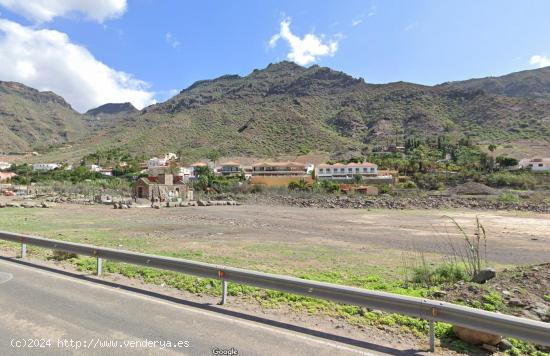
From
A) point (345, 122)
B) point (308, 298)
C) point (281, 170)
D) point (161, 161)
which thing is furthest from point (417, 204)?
point (345, 122)

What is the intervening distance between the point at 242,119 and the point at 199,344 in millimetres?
153866

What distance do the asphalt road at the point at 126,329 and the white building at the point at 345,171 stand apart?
259ft

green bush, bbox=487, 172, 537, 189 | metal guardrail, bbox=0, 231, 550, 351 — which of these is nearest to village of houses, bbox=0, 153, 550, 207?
green bush, bbox=487, 172, 537, 189

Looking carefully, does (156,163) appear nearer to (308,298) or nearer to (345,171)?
(345,171)

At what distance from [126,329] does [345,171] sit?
275 feet

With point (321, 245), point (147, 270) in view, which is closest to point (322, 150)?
point (321, 245)

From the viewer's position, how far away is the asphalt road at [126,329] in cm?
455

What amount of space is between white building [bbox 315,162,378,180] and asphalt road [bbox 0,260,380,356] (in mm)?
78913

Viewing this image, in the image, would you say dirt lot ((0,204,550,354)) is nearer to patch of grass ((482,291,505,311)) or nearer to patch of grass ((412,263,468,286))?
patch of grass ((482,291,505,311))

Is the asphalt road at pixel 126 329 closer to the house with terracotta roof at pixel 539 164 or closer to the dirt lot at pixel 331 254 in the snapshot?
the dirt lot at pixel 331 254

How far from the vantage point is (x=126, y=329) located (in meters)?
5.12

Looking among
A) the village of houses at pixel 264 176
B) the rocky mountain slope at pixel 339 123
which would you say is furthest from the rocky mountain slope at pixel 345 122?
the village of houses at pixel 264 176

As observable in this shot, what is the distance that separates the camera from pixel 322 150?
401ft

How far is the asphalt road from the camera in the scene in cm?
455
